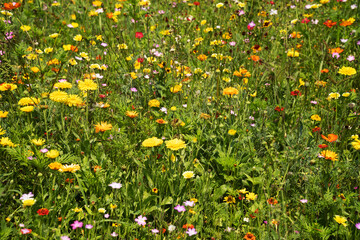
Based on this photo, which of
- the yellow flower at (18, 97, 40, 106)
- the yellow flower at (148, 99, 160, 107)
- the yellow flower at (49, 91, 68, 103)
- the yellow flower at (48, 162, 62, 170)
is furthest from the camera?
the yellow flower at (148, 99, 160, 107)

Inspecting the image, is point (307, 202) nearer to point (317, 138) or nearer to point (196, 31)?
point (317, 138)

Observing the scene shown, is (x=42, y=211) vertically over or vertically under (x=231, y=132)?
under

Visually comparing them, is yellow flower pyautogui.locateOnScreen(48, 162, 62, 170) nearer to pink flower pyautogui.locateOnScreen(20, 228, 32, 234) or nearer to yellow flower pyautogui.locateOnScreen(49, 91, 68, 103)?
pink flower pyautogui.locateOnScreen(20, 228, 32, 234)

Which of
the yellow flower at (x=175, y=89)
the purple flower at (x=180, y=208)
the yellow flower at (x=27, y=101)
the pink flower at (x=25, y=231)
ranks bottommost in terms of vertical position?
the purple flower at (x=180, y=208)

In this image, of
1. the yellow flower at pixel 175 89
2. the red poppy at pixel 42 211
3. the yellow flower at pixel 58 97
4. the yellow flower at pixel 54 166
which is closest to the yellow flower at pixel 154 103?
the yellow flower at pixel 175 89

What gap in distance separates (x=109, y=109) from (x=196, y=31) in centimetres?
185

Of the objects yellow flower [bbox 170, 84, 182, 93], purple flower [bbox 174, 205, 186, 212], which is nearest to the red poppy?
purple flower [bbox 174, 205, 186, 212]

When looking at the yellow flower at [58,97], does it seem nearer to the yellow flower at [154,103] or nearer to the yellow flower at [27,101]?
the yellow flower at [27,101]

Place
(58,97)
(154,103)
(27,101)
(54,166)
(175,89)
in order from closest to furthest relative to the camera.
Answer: (54,166) → (58,97) → (27,101) → (154,103) → (175,89)

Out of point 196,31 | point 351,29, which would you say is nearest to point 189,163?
point 196,31

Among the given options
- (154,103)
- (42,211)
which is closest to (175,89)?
(154,103)

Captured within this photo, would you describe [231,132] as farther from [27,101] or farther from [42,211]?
[27,101]

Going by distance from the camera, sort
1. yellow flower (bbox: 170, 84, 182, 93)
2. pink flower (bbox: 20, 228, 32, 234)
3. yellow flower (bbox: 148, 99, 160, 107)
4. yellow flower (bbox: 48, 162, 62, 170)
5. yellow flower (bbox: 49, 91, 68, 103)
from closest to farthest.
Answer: pink flower (bbox: 20, 228, 32, 234) → yellow flower (bbox: 48, 162, 62, 170) → yellow flower (bbox: 49, 91, 68, 103) → yellow flower (bbox: 148, 99, 160, 107) → yellow flower (bbox: 170, 84, 182, 93)

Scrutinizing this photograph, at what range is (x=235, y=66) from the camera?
344cm
